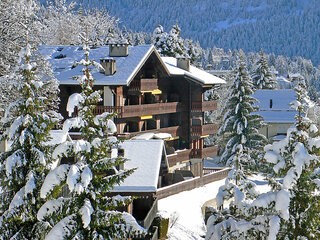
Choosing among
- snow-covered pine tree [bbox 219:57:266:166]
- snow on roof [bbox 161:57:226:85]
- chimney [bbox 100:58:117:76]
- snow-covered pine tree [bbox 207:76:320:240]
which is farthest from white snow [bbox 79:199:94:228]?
snow-covered pine tree [bbox 219:57:266:166]

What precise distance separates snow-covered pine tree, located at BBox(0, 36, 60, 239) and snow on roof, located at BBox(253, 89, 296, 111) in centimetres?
6151

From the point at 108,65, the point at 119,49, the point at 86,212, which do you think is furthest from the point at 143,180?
the point at 119,49

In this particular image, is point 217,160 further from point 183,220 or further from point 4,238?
point 4,238

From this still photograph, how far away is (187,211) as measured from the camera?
116 feet

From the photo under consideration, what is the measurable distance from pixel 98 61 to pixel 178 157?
10.0 metres

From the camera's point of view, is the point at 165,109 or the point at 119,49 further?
the point at 165,109

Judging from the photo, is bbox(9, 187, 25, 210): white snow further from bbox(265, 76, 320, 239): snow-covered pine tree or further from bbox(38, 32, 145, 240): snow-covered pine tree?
bbox(265, 76, 320, 239): snow-covered pine tree

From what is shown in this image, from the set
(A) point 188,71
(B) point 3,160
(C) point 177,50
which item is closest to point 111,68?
(A) point 188,71

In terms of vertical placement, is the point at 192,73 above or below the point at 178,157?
above

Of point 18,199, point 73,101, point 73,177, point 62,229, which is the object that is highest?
point 73,101

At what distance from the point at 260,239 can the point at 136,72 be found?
26.1 m

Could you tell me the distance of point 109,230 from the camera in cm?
1603

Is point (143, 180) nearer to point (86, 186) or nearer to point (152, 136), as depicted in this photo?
point (86, 186)

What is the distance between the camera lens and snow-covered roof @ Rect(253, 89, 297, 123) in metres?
74.6
